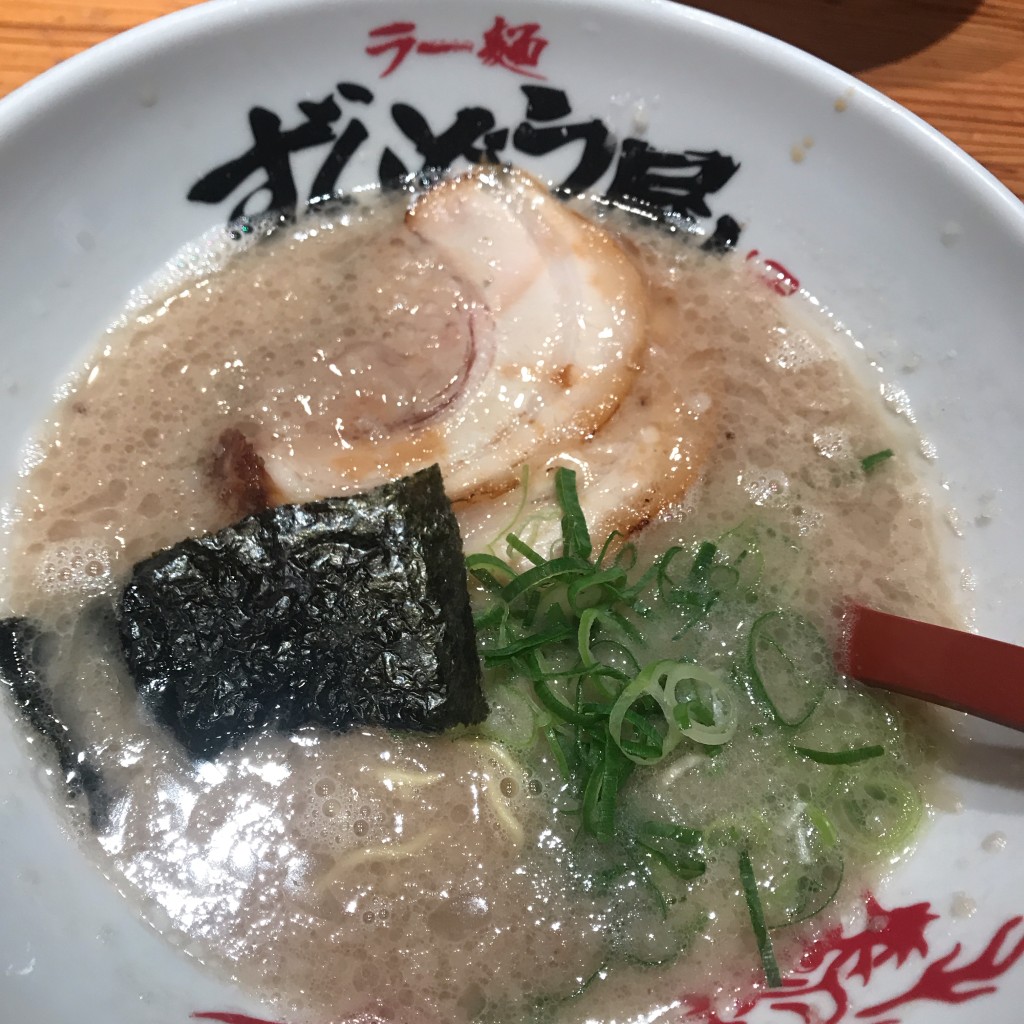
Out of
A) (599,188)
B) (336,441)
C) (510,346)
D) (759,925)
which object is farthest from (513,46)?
(759,925)

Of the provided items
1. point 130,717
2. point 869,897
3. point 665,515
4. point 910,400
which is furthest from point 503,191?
point 869,897

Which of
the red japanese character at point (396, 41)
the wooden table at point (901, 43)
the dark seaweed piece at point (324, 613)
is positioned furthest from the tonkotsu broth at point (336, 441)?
the wooden table at point (901, 43)

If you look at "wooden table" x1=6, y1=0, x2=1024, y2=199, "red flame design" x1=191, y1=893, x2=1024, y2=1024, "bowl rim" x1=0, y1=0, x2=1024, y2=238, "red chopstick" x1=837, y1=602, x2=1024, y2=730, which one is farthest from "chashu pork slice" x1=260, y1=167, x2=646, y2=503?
"red flame design" x1=191, y1=893, x2=1024, y2=1024

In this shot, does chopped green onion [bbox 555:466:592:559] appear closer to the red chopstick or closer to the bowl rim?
the red chopstick

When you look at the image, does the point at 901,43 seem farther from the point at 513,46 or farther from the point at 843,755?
the point at 843,755

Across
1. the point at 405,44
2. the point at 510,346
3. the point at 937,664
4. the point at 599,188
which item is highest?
the point at 405,44

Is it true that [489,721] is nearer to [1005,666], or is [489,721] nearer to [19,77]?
[1005,666]
